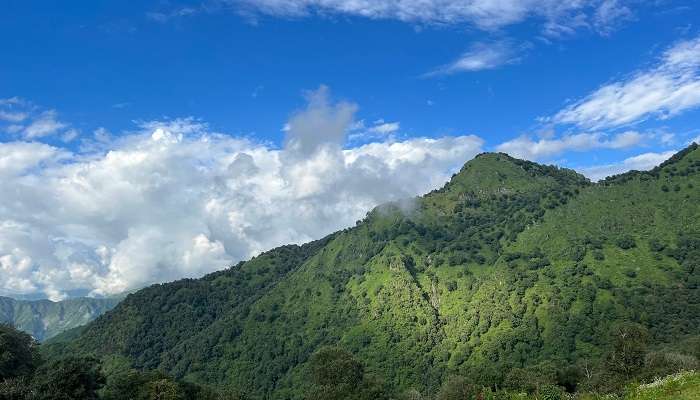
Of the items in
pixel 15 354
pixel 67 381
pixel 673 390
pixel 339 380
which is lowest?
pixel 339 380

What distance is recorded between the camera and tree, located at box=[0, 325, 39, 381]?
4478 inches

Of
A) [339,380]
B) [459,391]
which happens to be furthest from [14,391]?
[459,391]

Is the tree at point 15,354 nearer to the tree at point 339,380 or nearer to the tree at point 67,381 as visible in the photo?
the tree at point 67,381

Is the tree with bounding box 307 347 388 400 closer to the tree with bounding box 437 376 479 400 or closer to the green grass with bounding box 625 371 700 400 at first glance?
the tree with bounding box 437 376 479 400

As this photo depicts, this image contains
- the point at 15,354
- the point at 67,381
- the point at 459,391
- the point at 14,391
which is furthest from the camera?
the point at 459,391

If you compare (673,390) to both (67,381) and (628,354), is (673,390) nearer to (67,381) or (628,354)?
(628,354)

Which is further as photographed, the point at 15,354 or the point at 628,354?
the point at 15,354

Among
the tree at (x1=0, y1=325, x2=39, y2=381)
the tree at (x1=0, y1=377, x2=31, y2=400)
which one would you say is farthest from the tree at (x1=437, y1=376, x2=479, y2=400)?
the tree at (x1=0, y1=325, x2=39, y2=381)

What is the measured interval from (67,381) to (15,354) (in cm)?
2448

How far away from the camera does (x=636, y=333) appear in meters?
104

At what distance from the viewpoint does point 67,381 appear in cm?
10588

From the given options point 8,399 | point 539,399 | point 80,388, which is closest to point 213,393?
point 80,388

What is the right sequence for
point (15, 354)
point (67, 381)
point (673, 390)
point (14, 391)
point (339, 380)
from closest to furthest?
point (673, 390) → point (14, 391) → point (67, 381) → point (15, 354) → point (339, 380)

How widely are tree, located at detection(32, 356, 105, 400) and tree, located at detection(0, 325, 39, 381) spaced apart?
6.60m
